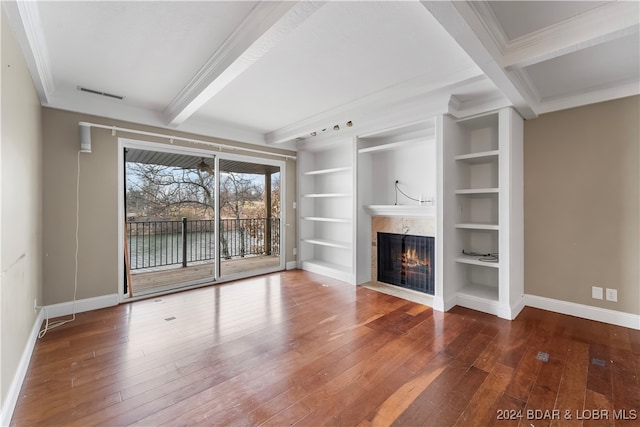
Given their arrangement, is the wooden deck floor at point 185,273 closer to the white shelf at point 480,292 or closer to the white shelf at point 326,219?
the white shelf at point 326,219

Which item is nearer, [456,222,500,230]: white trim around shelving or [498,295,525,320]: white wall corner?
[498,295,525,320]: white wall corner

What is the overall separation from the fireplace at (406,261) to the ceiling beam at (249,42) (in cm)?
298

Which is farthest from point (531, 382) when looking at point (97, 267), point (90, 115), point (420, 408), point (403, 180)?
point (90, 115)

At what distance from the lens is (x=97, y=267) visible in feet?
11.1

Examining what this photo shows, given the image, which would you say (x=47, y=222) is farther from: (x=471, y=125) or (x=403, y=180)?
(x=471, y=125)

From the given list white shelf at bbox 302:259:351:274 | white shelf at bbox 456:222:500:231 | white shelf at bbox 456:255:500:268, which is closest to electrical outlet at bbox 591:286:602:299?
white shelf at bbox 456:255:500:268

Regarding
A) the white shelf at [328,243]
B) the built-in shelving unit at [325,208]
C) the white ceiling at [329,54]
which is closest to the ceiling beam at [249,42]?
the white ceiling at [329,54]

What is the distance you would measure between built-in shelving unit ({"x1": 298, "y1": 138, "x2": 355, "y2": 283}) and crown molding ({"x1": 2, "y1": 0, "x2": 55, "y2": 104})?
3.43 meters

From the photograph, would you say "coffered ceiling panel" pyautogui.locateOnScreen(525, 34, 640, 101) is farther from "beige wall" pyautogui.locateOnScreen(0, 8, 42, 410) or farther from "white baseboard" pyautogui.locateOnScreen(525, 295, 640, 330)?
"beige wall" pyautogui.locateOnScreen(0, 8, 42, 410)

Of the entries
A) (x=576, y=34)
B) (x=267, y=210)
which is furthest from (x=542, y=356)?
(x=267, y=210)

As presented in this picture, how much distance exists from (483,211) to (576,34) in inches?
84.2

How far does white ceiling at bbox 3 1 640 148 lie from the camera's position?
5.80 ft

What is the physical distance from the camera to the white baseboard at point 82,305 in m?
3.06

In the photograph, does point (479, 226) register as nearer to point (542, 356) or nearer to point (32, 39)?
point (542, 356)
